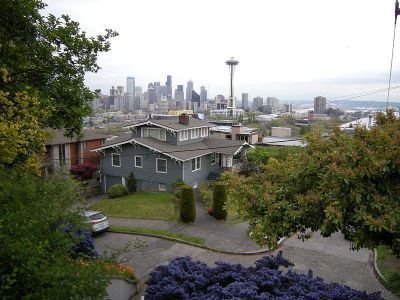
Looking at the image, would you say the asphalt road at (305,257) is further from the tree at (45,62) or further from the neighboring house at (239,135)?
the neighboring house at (239,135)

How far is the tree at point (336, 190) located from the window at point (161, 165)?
20.3 metres

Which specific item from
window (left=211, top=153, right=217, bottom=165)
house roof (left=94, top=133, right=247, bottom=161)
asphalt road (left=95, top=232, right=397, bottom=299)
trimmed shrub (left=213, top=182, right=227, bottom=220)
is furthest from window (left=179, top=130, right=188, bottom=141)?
asphalt road (left=95, top=232, right=397, bottom=299)

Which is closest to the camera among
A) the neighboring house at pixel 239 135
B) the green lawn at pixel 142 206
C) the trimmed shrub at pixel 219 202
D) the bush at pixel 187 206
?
the bush at pixel 187 206

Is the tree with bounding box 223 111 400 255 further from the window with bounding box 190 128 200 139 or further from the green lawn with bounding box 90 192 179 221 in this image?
the window with bounding box 190 128 200 139

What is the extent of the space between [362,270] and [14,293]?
49.9ft

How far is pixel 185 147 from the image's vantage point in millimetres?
32469

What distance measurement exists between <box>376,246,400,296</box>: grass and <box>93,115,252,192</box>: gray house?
15.8 m

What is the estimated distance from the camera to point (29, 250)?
505 cm

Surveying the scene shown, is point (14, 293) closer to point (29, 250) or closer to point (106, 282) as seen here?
point (29, 250)

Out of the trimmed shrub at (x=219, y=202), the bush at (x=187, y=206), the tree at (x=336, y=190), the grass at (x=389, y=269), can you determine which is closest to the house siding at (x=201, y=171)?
the trimmed shrub at (x=219, y=202)

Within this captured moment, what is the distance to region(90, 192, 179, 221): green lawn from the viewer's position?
24.2 meters

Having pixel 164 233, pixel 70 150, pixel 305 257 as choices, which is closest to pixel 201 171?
pixel 164 233

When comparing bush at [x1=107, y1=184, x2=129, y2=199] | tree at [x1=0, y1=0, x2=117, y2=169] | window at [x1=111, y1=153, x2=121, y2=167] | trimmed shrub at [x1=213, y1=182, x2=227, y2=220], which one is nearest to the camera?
tree at [x1=0, y1=0, x2=117, y2=169]

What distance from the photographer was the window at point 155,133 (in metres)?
32.5
